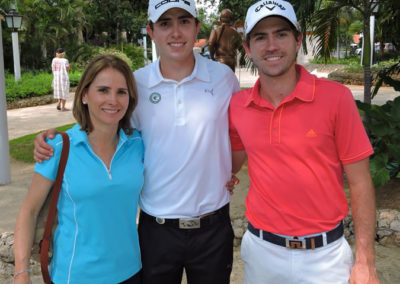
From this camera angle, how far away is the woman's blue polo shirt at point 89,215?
83.0 inches

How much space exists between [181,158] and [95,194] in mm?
506

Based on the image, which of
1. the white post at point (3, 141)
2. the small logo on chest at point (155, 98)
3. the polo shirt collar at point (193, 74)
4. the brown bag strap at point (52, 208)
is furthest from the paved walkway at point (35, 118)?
the brown bag strap at point (52, 208)

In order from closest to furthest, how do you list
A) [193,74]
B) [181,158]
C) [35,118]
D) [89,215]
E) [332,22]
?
[89,215] → [181,158] → [193,74] → [332,22] → [35,118]

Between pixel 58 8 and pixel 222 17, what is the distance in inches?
812

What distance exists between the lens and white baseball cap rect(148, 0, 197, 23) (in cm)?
237

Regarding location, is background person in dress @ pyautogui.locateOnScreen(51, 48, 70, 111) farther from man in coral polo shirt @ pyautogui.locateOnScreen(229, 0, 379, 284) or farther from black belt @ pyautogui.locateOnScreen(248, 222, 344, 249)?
black belt @ pyautogui.locateOnScreen(248, 222, 344, 249)

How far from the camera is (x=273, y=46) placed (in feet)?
6.99

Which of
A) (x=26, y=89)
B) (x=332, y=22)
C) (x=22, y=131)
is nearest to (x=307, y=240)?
(x=332, y=22)

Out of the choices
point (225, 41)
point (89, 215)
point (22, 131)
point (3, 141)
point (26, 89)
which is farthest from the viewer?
point (26, 89)

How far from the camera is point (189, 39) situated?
2455 mm

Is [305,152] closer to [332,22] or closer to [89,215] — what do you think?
[89,215]

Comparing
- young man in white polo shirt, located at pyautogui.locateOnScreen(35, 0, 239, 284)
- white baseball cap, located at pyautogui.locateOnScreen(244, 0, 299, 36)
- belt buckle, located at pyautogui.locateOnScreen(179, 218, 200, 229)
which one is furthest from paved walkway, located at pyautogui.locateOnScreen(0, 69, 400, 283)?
white baseball cap, located at pyautogui.locateOnScreen(244, 0, 299, 36)

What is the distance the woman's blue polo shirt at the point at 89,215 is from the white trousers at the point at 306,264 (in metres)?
0.71

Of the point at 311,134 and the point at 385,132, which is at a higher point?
the point at 311,134
